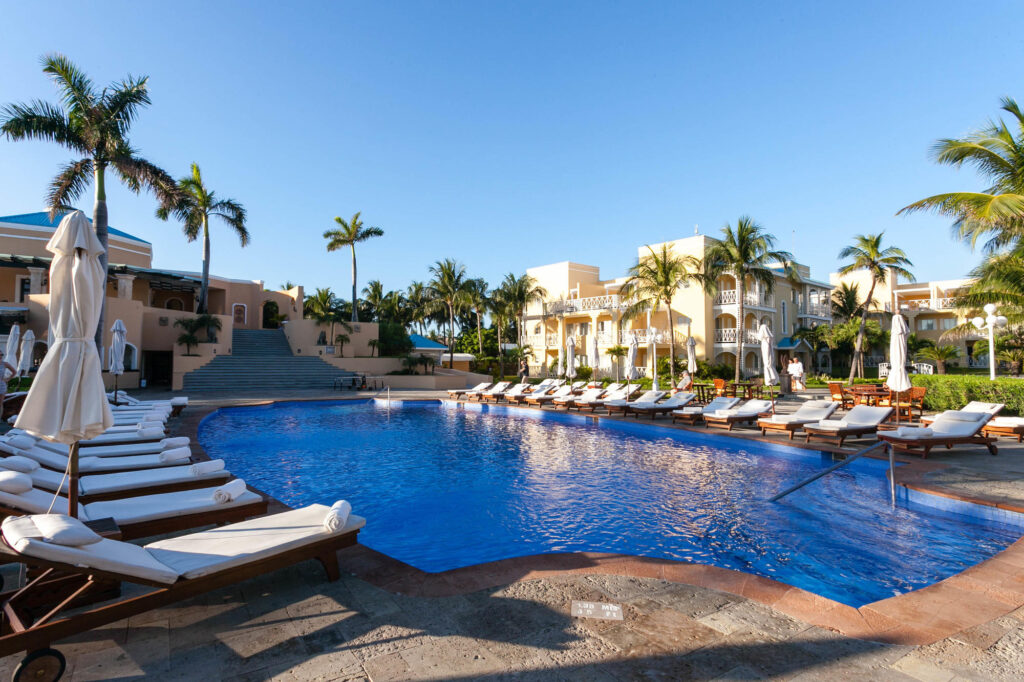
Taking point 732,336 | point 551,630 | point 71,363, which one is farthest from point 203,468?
point 732,336

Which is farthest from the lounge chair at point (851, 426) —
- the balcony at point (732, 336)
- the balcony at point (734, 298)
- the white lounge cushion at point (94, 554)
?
the balcony at point (734, 298)

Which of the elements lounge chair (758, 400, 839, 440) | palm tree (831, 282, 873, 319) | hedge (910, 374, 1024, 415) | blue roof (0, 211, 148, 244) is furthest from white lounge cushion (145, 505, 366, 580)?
palm tree (831, 282, 873, 319)

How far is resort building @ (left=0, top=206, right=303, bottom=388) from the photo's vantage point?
22.4 metres

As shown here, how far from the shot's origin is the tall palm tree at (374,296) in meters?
44.4

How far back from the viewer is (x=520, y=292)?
1371 inches

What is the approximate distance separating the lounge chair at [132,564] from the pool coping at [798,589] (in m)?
0.54

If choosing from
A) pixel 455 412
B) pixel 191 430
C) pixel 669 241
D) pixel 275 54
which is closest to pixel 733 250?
pixel 669 241

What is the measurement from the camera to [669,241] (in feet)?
101

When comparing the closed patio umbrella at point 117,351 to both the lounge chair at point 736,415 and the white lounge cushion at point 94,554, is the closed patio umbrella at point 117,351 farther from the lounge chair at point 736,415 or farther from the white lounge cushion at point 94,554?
the lounge chair at point 736,415

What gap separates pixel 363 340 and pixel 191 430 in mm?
20525

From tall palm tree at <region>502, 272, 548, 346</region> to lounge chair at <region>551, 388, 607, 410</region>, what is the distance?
Answer: 17889mm

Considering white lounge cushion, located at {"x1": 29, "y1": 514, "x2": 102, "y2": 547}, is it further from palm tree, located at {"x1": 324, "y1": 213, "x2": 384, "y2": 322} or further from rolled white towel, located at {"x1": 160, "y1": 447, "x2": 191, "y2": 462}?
palm tree, located at {"x1": 324, "y1": 213, "x2": 384, "y2": 322}

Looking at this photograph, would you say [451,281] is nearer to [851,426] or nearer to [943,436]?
[851,426]

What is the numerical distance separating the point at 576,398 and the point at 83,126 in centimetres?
1905
